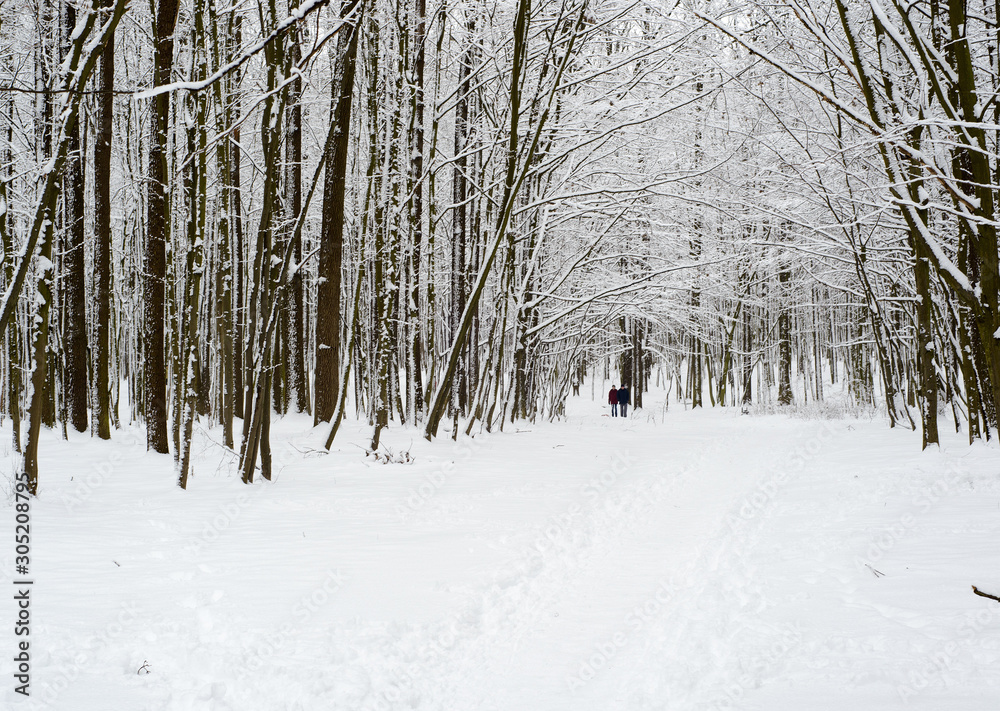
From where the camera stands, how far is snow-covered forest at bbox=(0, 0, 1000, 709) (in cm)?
493

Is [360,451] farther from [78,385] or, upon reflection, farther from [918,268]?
[918,268]

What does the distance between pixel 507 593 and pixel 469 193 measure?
1134 cm

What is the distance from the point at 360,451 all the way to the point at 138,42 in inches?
383

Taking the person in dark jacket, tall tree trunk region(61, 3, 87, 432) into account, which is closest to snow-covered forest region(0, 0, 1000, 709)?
tall tree trunk region(61, 3, 87, 432)

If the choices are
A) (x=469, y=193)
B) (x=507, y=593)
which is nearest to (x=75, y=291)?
(x=469, y=193)

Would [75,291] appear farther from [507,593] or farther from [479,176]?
[507,593]

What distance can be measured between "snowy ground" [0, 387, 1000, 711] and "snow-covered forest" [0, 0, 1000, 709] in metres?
0.12

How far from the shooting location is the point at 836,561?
165 inches

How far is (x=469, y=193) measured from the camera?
14.1 meters

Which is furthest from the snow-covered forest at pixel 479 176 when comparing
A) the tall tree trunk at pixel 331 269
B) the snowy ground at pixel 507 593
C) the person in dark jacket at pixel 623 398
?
the person in dark jacket at pixel 623 398

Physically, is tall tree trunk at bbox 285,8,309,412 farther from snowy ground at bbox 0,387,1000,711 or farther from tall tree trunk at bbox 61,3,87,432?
snowy ground at bbox 0,387,1000,711

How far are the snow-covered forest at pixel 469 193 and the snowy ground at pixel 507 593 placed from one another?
12cm

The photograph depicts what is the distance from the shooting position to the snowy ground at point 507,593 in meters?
A: 2.68

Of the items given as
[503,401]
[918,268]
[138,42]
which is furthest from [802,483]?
[138,42]
